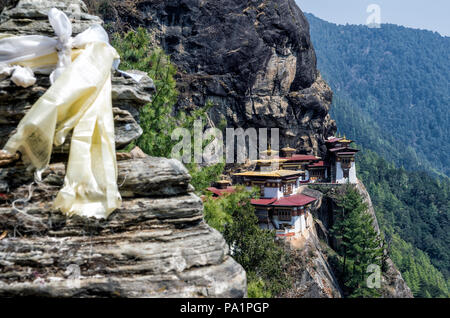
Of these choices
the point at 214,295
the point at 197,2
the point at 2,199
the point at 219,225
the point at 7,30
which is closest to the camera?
the point at 214,295

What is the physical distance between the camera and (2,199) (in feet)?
14.6

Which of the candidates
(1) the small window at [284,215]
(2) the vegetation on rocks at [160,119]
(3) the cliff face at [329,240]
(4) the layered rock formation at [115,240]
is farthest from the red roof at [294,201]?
(4) the layered rock formation at [115,240]

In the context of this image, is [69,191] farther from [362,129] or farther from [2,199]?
[362,129]

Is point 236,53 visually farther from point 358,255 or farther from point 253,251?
point 253,251

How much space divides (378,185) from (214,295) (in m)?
79.9

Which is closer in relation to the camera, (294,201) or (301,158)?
(294,201)

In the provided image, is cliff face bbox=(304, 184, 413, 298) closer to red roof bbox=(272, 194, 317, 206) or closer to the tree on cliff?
the tree on cliff

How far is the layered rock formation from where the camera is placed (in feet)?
13.0

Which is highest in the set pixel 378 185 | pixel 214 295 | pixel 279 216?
pixel 214 295

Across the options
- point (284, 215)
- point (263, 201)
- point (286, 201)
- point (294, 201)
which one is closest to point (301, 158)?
point (294, 201)

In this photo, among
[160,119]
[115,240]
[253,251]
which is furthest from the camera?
[253,251]

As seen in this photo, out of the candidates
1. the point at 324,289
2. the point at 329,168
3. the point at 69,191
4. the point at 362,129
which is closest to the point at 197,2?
the point at 329,168

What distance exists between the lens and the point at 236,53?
119 ft

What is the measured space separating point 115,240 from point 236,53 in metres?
34.0
